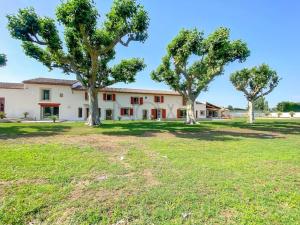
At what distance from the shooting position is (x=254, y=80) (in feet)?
110

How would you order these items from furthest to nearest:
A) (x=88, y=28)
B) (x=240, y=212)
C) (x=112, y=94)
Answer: (x=112, y=94) < (x=88, y=28) < (x=240, y=212)

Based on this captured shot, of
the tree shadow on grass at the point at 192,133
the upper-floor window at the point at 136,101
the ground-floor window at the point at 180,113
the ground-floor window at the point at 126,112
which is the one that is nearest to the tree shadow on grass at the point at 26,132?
the tree shadow on grass at the point at 192,133

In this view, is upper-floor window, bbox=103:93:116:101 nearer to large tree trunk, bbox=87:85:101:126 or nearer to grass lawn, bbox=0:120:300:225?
large tree trunk, bbox=87:85:101:126

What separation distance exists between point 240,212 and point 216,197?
0.65 m

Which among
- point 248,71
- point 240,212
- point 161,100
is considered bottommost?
point 240,212

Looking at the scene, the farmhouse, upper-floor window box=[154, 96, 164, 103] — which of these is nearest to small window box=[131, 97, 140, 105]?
the farmhouse

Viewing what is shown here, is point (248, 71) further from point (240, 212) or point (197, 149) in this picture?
point (240, 212)

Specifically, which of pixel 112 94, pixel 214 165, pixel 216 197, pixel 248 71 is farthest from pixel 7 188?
pixel 112 94

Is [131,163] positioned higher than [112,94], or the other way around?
[112,94]

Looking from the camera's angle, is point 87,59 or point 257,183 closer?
point 257,183

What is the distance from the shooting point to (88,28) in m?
17.2

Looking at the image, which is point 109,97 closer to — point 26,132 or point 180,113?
point 180,113

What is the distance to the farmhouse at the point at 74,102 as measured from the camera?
35.3 metres

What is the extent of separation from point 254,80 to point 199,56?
12569 millimetres
